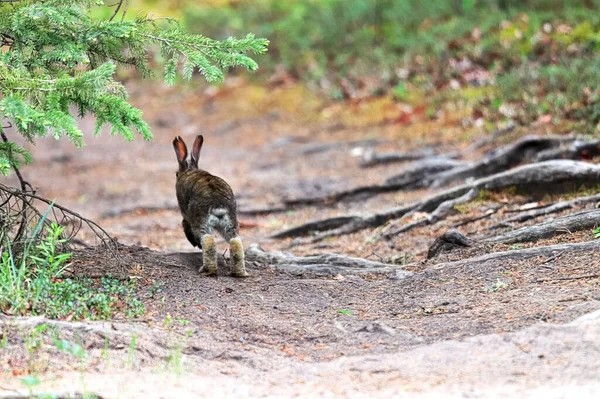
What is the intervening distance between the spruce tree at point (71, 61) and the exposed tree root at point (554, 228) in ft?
10.2

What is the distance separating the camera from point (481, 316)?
575cm

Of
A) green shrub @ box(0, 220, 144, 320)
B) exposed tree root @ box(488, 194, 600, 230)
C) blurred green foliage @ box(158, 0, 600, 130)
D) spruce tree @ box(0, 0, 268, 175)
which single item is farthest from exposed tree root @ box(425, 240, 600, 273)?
blurred green foliage @ box(158, 0, 600, 130)

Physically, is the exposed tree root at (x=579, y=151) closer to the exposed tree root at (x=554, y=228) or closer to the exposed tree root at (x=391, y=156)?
the exposed tree root at (x=554, y=228)

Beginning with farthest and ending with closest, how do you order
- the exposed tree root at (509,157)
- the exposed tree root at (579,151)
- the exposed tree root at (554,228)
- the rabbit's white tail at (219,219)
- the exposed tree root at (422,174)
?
the exposed tree root at (422,174) → the exposed tree root at (509,157) → the exposed tree root at (579,151) → the exposed tree root at (554,228) → the rabbit's white tail at (219,219)

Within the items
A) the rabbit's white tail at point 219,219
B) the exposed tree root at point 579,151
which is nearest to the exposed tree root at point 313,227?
the exposed tree root at point 579,151

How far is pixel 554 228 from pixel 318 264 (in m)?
2.19

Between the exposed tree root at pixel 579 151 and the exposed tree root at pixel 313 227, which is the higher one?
the exposed tree root at pixel 579 151

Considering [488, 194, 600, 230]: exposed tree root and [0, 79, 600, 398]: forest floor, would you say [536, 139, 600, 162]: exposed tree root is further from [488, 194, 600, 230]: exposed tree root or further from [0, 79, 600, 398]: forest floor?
[488, 194, 600, 230]: exposed tree root

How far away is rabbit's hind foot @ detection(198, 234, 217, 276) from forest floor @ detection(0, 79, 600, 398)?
0.14m

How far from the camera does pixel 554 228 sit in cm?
750

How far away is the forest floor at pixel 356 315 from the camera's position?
4605 millimetres

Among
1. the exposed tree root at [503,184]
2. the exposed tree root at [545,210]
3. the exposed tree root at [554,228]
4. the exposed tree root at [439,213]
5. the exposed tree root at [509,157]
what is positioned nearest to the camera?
the exposed tree root at [554,228]

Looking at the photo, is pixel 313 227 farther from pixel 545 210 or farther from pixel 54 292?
pixel 54 292

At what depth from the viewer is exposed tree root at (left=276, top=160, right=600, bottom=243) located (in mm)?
8883
